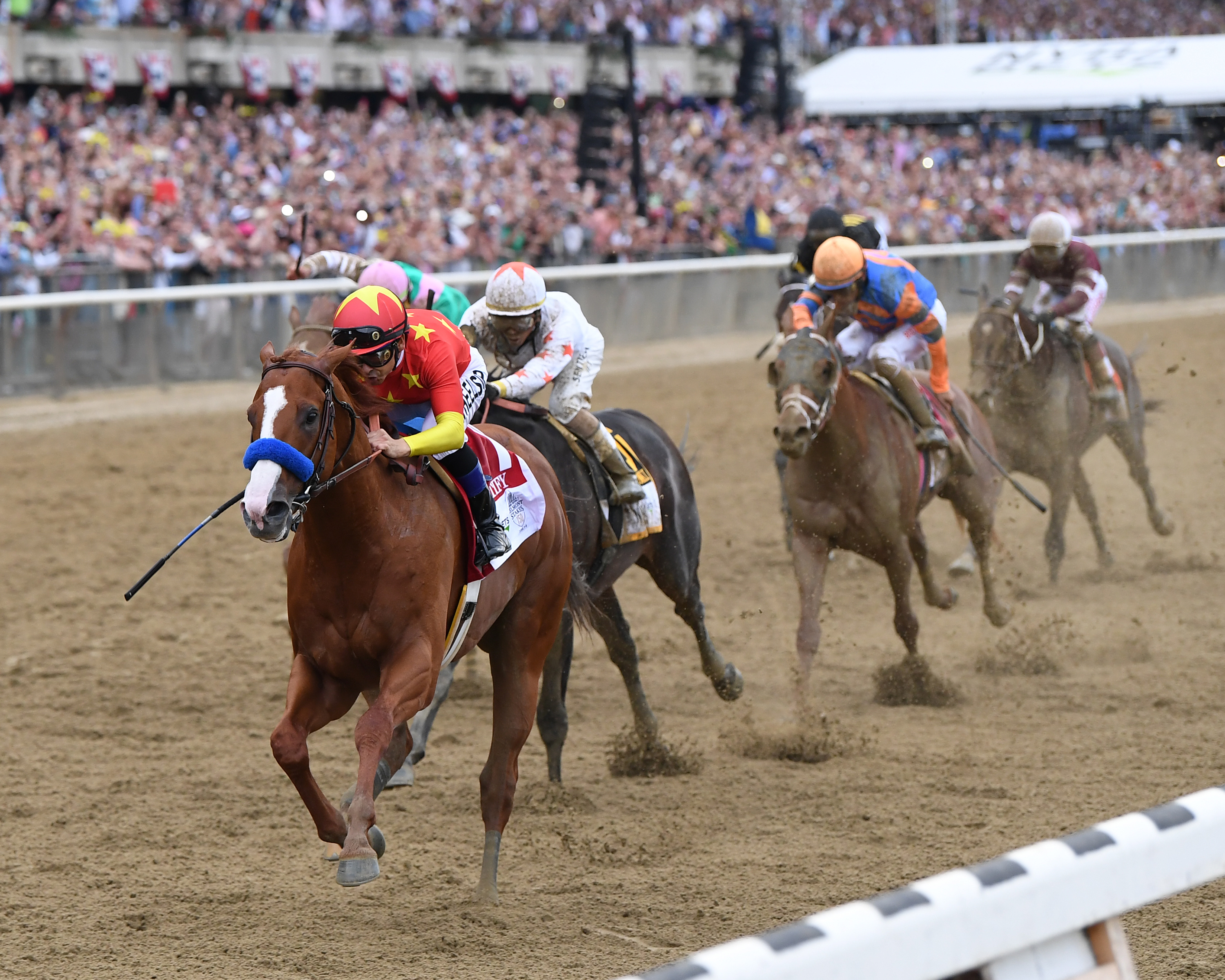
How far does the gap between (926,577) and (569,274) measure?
891 cm

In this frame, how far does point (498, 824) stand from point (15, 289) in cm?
1052

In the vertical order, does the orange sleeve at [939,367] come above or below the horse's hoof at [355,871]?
above

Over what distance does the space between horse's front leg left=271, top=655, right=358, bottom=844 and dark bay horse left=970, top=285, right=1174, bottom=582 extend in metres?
6.13

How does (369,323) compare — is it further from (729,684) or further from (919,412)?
(919,412)

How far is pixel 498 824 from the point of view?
5109 mm

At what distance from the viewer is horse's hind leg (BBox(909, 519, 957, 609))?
7930 millimetres

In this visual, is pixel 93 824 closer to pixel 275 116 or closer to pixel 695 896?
pixel 695 896

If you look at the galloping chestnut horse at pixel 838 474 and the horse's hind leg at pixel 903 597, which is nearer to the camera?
the galloping chestnut horse at pixel 838 474

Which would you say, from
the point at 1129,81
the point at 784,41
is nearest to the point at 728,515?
the point at 1129,81

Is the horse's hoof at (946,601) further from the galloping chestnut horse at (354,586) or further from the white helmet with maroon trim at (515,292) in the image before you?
the galloping chestnut horse at (354,586)

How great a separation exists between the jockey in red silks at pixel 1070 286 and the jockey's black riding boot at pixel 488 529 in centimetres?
586

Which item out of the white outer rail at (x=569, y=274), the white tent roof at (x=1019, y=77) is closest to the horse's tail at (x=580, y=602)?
the white outer rail at (x=569, y=274)

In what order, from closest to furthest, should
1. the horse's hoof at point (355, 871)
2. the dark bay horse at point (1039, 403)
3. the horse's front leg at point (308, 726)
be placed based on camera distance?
the horse's hoof at point (355, 871) → the horse's front leg at point (308, 726) → the dark bay horse at point (1039, 403)

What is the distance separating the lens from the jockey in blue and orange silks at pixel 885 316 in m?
7.44
